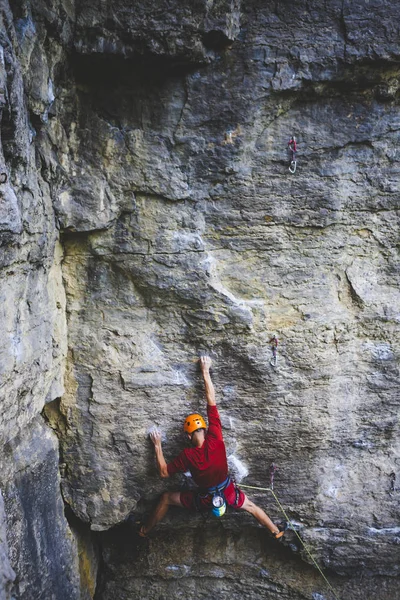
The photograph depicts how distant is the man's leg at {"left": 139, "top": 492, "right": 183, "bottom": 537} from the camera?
16.3ft

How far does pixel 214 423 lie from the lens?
4656 millimetres

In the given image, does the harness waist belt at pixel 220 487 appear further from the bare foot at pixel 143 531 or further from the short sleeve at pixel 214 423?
the bare foot at pixel 143 531

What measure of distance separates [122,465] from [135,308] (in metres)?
1.50

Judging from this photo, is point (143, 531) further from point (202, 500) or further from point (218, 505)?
point (218, 505)

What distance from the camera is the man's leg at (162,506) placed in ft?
16.3

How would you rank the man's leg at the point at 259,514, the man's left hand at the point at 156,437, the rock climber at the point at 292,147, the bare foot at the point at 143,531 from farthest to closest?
the bare foot at the point at 143,531 < the man's leg at the point at 259,514 < the man's left hand at the point at 156,437 < the rock climber at the point at 292,147

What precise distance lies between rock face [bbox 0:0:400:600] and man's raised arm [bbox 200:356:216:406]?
0.09m

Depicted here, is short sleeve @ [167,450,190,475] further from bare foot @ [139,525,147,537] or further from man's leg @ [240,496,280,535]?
bare foot @ [139,525,147,537]

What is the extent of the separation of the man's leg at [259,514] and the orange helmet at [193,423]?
3.23 ft

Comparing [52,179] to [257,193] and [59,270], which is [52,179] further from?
[257,193]

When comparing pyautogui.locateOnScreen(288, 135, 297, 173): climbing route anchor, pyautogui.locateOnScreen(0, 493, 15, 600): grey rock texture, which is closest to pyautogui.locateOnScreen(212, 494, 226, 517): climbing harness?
pyautogui.locateOnScreen(0, 493, 15, 600): grey rock texture

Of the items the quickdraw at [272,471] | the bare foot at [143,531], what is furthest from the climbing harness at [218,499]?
the bare foot at [143,531]

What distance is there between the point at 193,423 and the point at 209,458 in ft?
1.08

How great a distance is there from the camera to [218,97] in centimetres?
415
